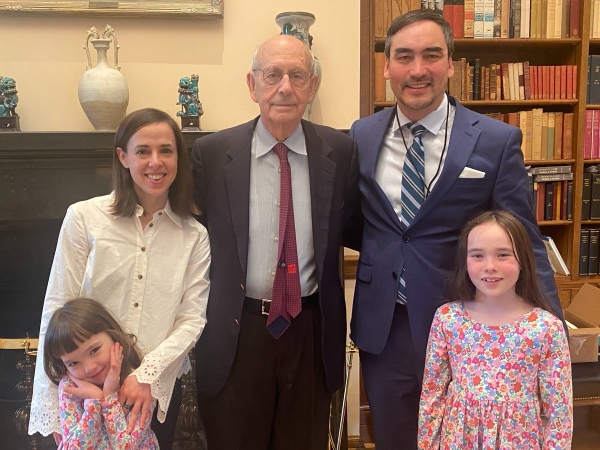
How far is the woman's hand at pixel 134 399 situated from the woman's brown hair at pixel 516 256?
2.91ft

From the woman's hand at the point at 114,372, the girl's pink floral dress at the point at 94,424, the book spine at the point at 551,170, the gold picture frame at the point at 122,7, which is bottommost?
the girl's pink floral dress at the point at 94,424

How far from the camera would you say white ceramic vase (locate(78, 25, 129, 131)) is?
2152 mm

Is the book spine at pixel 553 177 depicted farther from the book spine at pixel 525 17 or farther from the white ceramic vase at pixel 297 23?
the white ceramic vase at pixel 297 23

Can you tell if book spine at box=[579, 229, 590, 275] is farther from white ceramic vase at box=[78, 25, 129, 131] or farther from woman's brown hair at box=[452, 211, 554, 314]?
white ceramic vase at box=[78, 25, 129, 131]

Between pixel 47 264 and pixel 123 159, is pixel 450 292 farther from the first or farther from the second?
pixel 47 264

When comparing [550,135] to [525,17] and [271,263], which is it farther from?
[271,263]

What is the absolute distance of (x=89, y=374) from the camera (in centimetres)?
131

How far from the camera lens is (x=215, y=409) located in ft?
5.38

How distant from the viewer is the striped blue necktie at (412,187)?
1579mm

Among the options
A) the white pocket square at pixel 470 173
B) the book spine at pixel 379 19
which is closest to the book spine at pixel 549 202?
the book spine at pixel 379 19

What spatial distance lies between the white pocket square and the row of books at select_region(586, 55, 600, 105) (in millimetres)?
2341

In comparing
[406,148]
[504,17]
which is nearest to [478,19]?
[504,17]

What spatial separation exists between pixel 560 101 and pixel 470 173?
220cm

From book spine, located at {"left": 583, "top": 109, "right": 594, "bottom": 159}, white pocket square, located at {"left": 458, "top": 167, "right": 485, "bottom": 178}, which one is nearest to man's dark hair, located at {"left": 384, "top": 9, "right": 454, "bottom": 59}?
white pocket square, located at {"left": 458, "top": 167, "right": 485, "bottom": 178}
